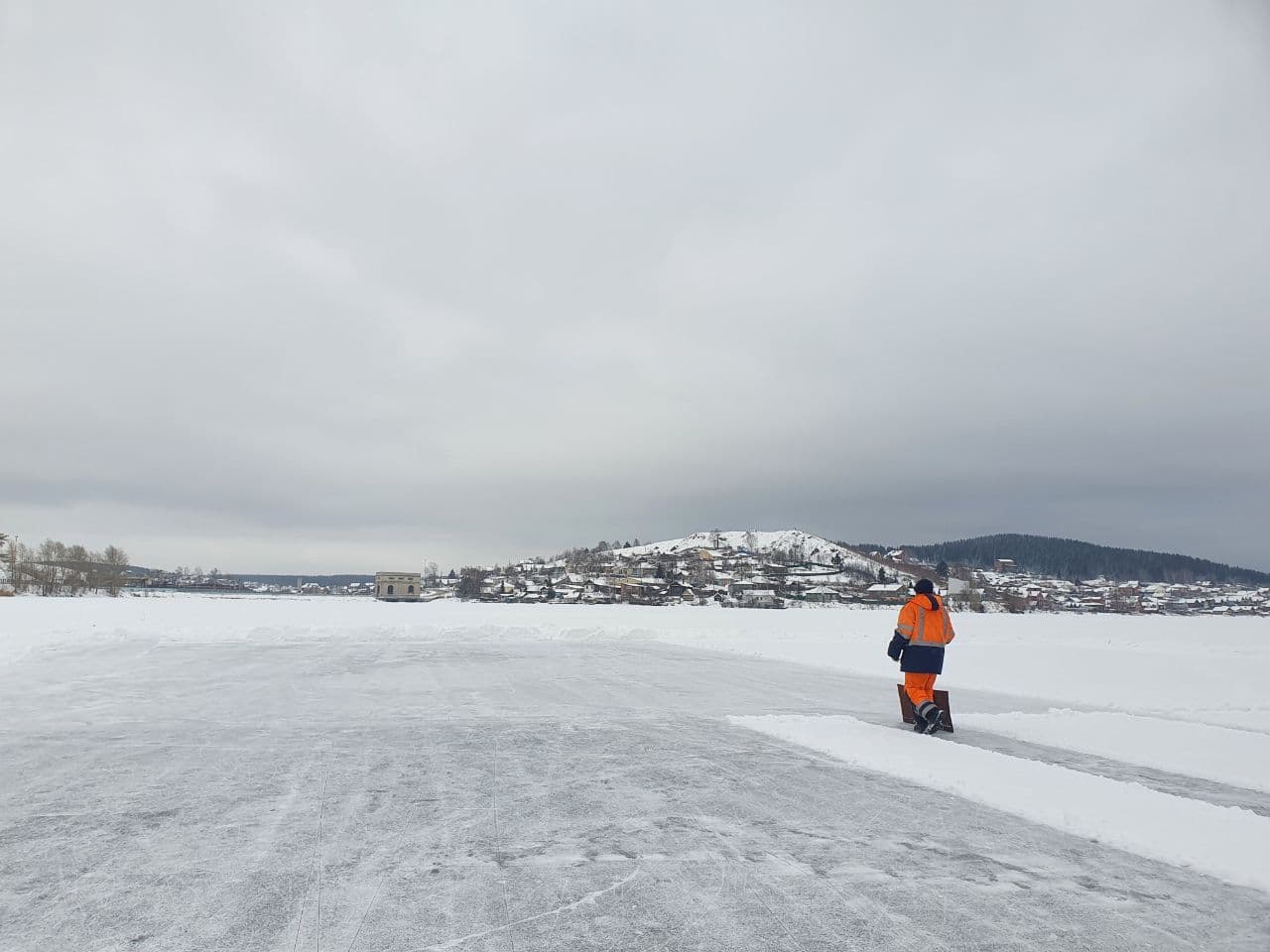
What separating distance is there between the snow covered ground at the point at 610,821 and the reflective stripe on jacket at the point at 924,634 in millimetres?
826

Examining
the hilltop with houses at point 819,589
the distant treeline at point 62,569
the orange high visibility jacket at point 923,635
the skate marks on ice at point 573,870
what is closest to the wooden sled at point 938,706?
the orange high visibility jacket at point 923,635

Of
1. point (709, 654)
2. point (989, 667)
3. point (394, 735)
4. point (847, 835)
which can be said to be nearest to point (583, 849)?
point (847, 835)

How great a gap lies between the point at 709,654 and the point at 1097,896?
693 inches

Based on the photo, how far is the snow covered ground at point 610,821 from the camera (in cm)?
330

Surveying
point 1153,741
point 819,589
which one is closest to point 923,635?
point 1153,741

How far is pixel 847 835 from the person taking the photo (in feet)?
15.2

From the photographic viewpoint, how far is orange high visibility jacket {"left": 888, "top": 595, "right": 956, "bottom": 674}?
8.43 metres

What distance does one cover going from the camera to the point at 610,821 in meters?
4.86

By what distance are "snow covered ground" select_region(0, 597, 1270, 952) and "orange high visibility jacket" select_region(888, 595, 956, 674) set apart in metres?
0.82

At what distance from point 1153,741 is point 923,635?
2633mm

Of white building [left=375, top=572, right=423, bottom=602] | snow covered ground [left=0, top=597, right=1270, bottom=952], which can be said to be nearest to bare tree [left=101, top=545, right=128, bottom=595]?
white building [left=375, top=572, right=423, bottom=602]

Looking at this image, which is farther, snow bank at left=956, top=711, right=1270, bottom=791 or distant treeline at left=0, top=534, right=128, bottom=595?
distant treeline at left=0, top=534, right=128, bottom=595

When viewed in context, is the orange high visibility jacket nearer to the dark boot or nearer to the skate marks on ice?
the dark boot

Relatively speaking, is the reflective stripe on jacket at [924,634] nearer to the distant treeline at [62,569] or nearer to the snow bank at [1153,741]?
the snow bank at [1153,741]
